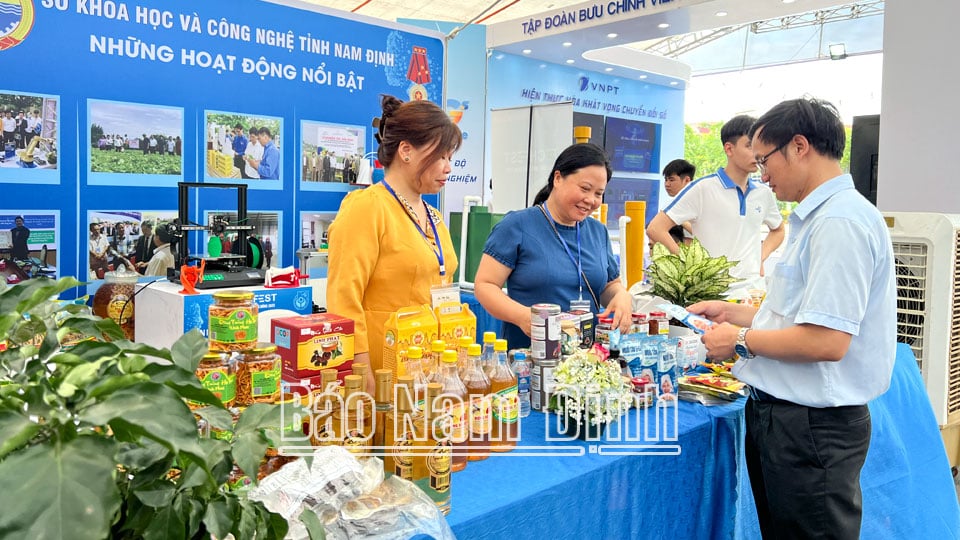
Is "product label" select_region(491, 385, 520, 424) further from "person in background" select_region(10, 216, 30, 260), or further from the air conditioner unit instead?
"person in background" select_region(10, 216, 30, 260)

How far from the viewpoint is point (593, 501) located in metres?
1.51

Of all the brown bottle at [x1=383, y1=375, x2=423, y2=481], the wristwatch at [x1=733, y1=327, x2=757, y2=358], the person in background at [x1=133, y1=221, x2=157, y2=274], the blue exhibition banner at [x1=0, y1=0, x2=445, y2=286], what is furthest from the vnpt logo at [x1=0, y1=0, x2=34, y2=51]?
the wristwatch at [x1=733, y1=327, x2=757, y2=358]

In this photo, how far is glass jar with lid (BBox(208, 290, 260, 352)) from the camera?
1.28 meters

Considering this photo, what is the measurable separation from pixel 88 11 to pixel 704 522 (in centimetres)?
Answer: 339

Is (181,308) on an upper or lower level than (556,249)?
lower

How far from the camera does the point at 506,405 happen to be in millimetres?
1511

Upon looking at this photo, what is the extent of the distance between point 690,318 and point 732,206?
1.86 m

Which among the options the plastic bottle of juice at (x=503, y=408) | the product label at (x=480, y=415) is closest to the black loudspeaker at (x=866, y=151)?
the plastic bottle of juice at (x=503, y=408)

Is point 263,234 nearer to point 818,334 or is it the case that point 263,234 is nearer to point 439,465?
point 439,465

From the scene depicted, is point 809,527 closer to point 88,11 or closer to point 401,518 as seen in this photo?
point 401,518

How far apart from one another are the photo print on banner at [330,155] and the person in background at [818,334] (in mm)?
2946

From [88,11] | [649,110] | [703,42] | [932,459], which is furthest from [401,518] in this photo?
[703,42]

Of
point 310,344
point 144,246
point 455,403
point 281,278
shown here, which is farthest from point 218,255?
point 455,403

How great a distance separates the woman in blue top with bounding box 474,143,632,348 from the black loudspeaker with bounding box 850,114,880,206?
8.29 ft
